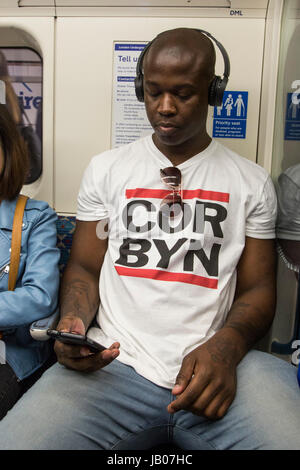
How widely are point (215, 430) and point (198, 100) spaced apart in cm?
110

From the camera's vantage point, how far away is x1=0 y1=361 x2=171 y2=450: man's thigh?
115 cm

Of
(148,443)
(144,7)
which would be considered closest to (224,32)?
(144,7)

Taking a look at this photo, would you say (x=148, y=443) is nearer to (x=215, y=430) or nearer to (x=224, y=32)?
(x=215, y=430)

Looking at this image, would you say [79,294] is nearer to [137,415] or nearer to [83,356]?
[83,356]

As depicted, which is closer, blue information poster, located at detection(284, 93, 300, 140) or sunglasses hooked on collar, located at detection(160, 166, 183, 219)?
sunglasses hooked on collar, located at detection(160, 166, 183, 219)

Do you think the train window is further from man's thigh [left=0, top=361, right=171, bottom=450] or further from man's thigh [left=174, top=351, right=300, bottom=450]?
man's thigh [left=174, top=351, right=300, bottom=450]

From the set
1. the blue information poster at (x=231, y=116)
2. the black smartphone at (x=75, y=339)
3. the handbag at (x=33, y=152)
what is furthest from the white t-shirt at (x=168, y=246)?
the handbag at (x=33, y=152)

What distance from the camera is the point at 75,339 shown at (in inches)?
47.9

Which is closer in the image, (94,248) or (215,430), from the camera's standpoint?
(215,430)

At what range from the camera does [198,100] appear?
154 centimetres

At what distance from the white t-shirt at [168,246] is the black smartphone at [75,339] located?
23cm

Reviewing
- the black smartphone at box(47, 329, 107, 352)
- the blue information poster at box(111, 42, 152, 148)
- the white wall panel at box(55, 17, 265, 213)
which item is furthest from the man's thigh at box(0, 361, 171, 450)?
the blue information poster at box(111, 42, 152, 148)

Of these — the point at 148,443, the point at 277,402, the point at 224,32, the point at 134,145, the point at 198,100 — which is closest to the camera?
the point at 277,402

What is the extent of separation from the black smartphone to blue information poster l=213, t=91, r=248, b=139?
1203mm
